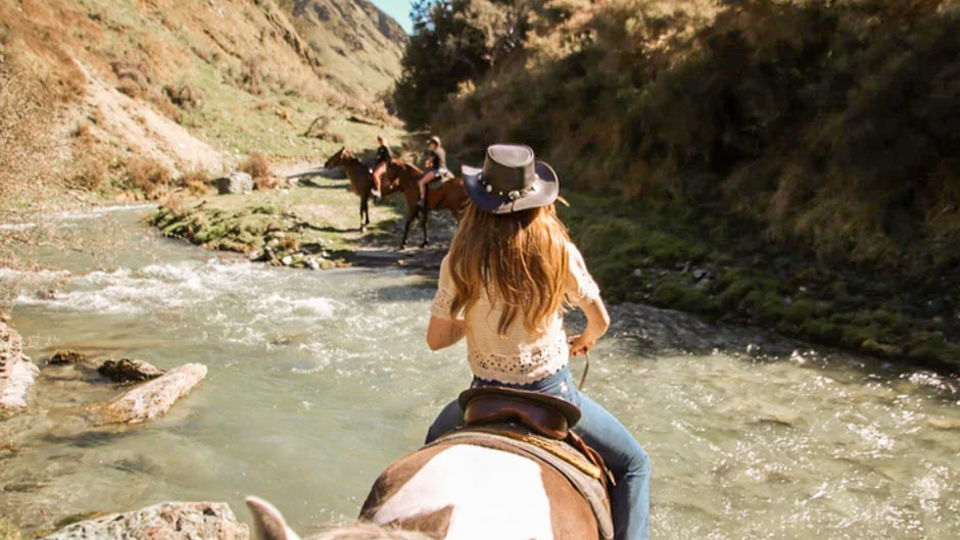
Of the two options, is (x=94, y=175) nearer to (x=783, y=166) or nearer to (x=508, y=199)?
(x=783, y=166)

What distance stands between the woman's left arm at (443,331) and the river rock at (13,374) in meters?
4.63

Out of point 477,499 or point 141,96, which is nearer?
point 477,499

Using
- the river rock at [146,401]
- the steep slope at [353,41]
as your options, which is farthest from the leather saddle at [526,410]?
the steep slope at [353,41]

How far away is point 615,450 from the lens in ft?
8.68

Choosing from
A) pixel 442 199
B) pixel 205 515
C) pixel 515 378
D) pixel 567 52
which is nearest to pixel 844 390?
pixel 515 378

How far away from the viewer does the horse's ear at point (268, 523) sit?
137 centimetres

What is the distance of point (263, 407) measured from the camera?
20.1ft

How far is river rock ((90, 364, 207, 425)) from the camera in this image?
5496 mm

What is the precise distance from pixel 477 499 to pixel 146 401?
4.89m

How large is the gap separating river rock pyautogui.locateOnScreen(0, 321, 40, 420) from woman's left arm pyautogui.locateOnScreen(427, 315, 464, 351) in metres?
4.63

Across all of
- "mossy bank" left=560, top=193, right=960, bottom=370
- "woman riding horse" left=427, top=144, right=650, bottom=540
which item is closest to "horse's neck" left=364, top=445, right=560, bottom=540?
"woman riding horse" left=427, top=144, right=650, bottom=540

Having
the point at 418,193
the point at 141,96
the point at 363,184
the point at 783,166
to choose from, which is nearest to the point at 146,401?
the point at 783,166

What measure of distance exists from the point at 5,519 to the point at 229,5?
56.8 meters

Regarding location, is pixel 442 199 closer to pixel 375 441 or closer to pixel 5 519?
pixel 375 441
